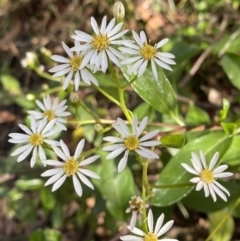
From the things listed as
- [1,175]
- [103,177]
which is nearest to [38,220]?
[1,175]

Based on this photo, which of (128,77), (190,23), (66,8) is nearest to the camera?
(128,77)

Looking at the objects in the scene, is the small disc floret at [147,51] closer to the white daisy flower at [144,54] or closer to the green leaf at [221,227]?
the white daisy flower at [144,54]

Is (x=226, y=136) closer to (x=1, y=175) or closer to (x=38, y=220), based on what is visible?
(x=1, y=175)

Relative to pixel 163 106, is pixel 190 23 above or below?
above

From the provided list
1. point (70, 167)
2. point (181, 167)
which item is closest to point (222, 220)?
point (181, 167)

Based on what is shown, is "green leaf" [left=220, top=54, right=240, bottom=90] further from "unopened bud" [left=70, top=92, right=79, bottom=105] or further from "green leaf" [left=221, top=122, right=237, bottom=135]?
"unopened bud" [left=70, top=92, right=79, bottom=105]

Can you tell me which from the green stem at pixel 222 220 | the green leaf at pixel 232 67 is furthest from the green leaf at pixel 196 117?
the green stem at pixel 222 220

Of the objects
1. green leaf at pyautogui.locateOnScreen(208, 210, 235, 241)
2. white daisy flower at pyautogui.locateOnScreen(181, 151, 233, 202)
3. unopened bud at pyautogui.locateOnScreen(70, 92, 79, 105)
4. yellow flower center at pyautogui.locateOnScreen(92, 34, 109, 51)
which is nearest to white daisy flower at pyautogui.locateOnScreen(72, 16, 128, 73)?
yellow flower center at pyautogui.locateOnScreen(92, 34, 109, 51)
